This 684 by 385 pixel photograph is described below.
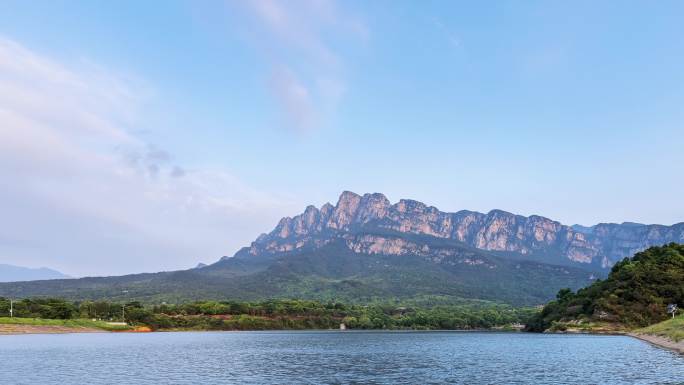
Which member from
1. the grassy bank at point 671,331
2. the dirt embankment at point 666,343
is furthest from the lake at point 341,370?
the grassy bank at point 671,331

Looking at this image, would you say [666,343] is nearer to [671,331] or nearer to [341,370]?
[671,331]

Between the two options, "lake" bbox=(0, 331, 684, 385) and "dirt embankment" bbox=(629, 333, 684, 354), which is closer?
"lake" bbox=(0, 331, 684, 385)

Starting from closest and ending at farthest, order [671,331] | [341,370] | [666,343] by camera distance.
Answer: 1. [341,370]
2. [666,343]
3. [671,331]

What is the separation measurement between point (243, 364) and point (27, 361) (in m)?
32.6

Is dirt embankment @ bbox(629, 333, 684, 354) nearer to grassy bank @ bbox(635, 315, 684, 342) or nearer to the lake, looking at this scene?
grassy bank @ bbox(635, 315, 684, 342)

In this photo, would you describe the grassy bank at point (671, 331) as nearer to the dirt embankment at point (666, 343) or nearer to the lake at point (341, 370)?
the dirt embankment at point (666, 343)

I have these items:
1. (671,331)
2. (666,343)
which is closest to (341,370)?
(666,343)

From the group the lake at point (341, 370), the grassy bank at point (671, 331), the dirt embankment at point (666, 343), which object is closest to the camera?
the lake at point (341, 370)

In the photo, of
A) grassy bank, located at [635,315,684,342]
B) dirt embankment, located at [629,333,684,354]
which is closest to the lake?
dirt embankment, located at [629,333,684,354]

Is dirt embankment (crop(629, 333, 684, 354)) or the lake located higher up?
the lake

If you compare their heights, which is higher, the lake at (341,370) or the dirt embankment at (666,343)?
the lake at (341,370)

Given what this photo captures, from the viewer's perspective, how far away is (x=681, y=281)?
7559 inches

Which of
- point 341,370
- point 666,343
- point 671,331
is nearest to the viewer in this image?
point 341,370

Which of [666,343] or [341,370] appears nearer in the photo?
[341,370]
